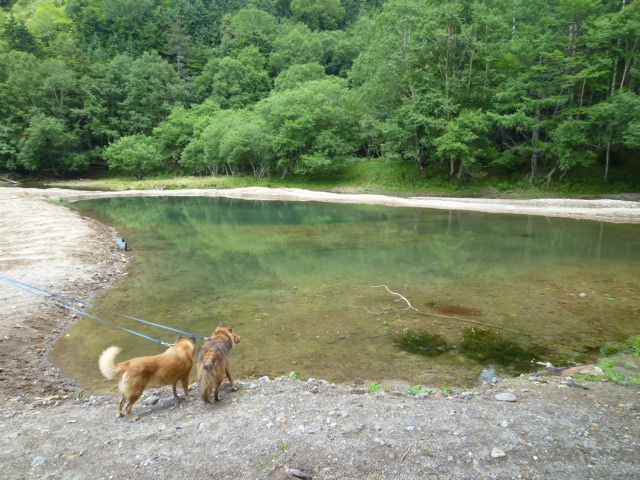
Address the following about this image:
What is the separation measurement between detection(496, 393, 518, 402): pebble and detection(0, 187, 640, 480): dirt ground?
2.0 inches

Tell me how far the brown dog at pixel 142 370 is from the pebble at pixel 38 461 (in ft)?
2.87

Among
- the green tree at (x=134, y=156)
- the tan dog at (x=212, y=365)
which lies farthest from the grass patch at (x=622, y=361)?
the green tree at (x=134, y=156)

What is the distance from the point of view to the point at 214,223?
2495cm

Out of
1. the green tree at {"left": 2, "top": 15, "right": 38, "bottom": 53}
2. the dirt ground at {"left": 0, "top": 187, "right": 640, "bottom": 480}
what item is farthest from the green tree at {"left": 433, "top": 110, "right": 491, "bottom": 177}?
the green tree at {"left": 2, "top": 15, "right": 38, "bottom": 53}

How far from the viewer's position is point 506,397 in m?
4.86

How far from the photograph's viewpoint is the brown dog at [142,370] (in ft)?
13.9

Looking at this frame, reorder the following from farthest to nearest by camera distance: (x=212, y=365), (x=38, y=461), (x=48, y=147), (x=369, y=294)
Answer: (x=48, y=147) < (x=369, y=294) < (x=212, y=365) < (x=38, y=461)

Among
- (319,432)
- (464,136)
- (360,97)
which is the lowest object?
(319,432)

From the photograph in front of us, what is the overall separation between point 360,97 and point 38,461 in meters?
43.6

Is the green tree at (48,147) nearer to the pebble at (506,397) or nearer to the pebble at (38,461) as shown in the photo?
the pebble at (38,461)

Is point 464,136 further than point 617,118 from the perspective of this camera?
Yes

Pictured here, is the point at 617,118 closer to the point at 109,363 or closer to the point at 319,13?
the point at 109,363

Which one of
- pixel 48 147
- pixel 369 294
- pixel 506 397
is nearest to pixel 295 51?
pixel 48 147

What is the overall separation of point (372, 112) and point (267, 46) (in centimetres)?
6050
